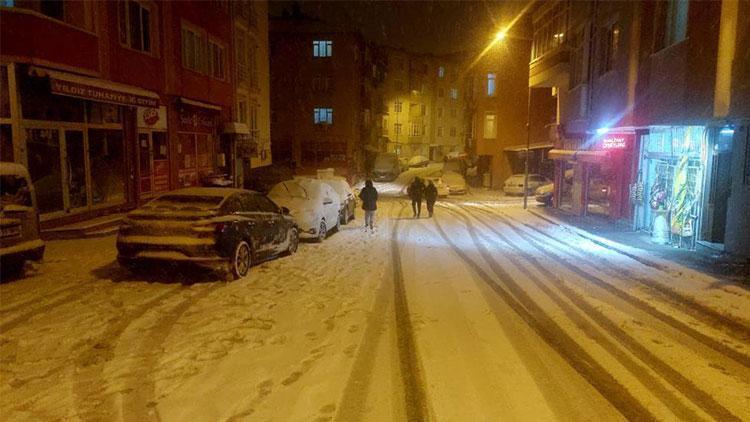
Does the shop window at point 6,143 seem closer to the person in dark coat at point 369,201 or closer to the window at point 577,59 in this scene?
the person in dark coat at point 369,201

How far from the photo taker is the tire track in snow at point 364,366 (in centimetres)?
482

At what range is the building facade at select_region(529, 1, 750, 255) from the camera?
41.3ft

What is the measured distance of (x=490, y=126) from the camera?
4909cm

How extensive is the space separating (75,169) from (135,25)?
19.0 feet

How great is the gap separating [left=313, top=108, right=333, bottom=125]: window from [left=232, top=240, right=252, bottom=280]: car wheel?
43.2 m

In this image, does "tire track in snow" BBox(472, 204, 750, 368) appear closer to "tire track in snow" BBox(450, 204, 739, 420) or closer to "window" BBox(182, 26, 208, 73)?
"tire track in snow" BBox(450, 204, 739, 420)

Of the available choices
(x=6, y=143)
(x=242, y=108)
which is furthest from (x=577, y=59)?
(x=6, y=143)

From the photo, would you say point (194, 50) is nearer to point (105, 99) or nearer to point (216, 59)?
point (216, 59)

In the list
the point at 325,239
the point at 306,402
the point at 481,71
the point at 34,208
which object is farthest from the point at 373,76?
the point at 306,402

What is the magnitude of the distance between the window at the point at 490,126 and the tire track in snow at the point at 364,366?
137ft

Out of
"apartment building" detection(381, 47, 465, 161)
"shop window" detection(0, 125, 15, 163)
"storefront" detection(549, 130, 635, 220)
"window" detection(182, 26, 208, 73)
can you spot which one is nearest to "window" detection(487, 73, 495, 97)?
"storefront" detection(549, 130, 635, 220)

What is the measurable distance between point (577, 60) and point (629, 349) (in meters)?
20.6

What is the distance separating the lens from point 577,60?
2470 cm

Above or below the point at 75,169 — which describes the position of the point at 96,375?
below
